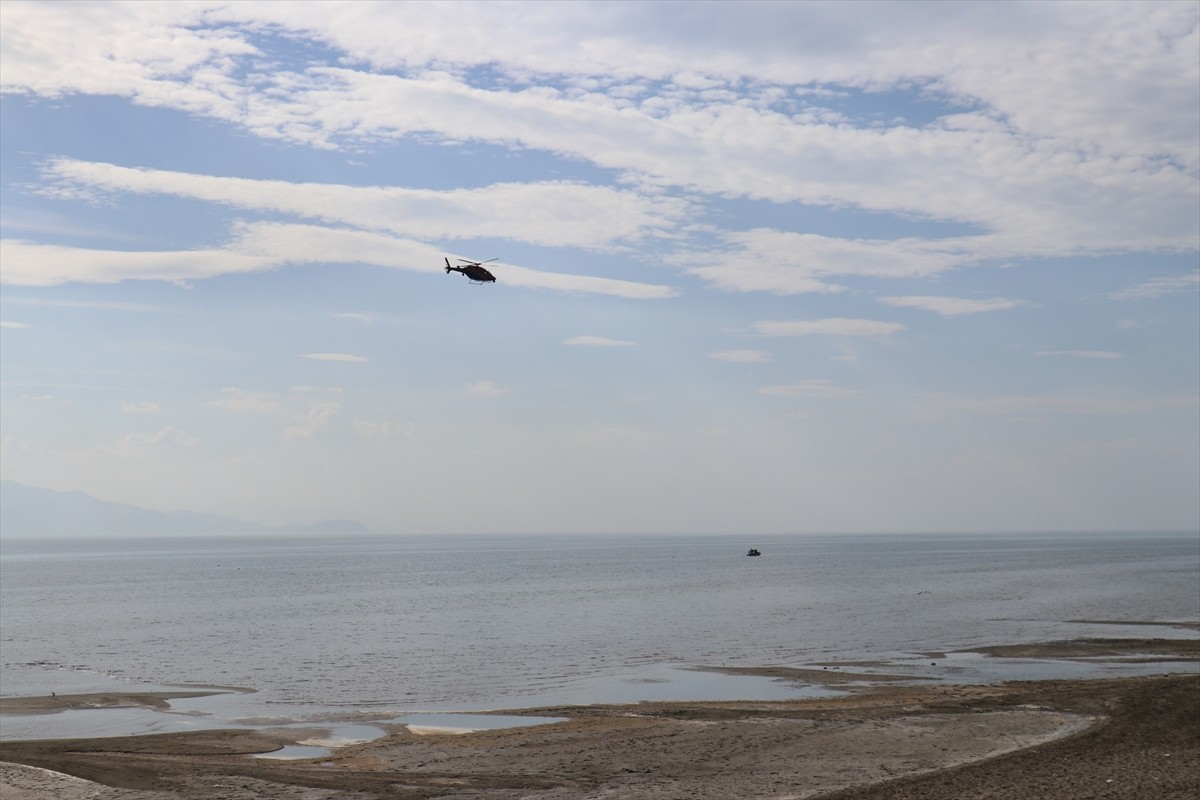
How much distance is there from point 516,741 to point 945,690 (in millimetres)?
20222

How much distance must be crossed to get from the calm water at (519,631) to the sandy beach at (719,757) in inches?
327

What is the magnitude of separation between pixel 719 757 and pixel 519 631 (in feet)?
160

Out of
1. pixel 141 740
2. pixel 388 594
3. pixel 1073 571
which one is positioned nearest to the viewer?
pixel 141 740

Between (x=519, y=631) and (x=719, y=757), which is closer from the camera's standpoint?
(x=719, y=757)

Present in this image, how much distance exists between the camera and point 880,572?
546 ft

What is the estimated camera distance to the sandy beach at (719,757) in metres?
27.6

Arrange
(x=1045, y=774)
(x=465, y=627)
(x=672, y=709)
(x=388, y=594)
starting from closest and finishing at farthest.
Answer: (x=1045, y=774)
(x=672, y=709)
(x=465, y=627)
(x=388, y=594)

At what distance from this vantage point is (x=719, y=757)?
31547mm

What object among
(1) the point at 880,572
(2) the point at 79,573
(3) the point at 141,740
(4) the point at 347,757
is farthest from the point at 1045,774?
(2) the point at 79,573

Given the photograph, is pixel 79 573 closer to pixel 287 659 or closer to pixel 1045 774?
pixel 287 659

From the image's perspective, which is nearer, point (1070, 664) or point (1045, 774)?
point (1045, 774)

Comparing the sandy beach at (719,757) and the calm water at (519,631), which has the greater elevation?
the sandy beach at (719,757)

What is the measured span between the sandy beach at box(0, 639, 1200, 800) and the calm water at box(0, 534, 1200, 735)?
27.3 ft

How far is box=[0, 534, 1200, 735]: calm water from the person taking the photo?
5178 centimetres
